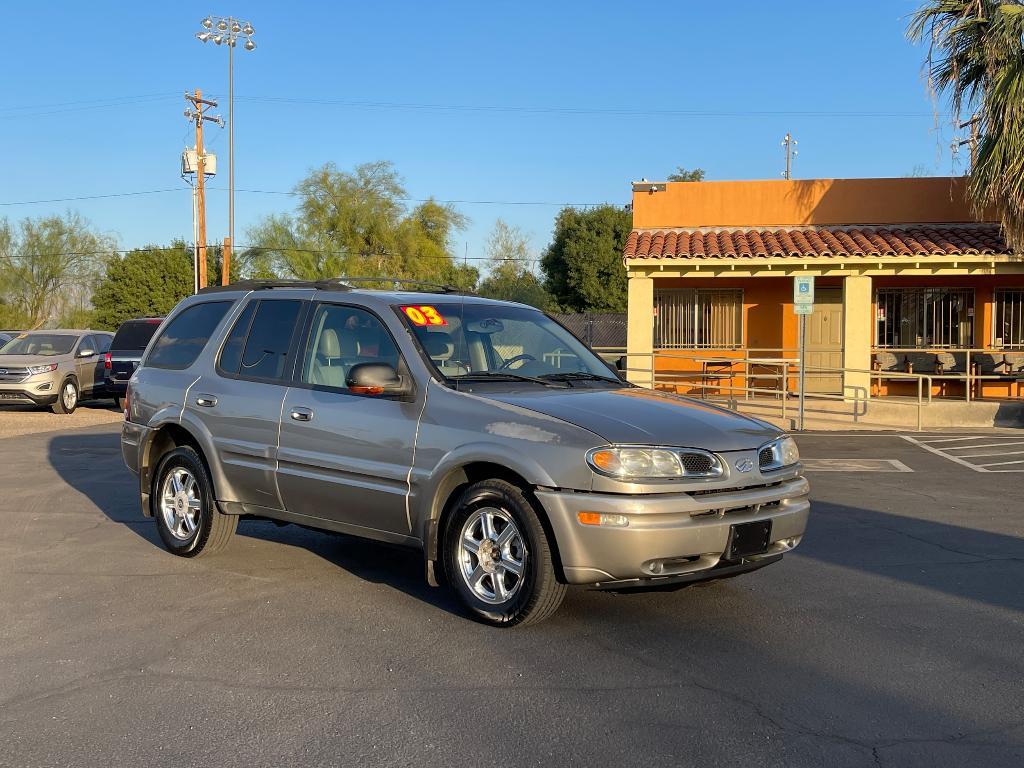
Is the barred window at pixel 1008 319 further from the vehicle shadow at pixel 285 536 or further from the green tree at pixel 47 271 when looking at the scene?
the green tree at pixel 47 271

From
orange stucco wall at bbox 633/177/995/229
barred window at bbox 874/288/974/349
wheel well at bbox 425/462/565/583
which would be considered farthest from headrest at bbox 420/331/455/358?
barred window at bbox 874/288/974/349

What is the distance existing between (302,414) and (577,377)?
1650 millimetres

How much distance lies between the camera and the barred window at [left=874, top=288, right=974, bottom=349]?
71.4 feet

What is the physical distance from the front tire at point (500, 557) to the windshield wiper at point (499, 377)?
72 cm

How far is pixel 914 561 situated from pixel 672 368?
15.0m

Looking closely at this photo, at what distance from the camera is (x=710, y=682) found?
4594 mm

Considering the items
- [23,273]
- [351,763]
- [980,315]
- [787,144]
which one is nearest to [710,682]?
[351,763]

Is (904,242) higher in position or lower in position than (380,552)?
higher

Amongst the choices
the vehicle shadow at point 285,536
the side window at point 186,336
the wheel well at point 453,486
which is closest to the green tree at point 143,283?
the vehicle shadow at point 285,536

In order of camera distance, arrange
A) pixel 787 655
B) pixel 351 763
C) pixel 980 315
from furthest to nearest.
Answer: pixel 980 315 < pixel 787 655 < pixel 351 763

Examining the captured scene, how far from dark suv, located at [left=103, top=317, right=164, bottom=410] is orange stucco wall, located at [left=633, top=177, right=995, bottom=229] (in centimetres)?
1051

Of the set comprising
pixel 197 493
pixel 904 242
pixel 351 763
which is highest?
pixel 904 242

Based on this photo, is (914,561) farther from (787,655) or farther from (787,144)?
(787,144)

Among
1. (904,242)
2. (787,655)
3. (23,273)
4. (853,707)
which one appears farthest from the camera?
(23,273)
